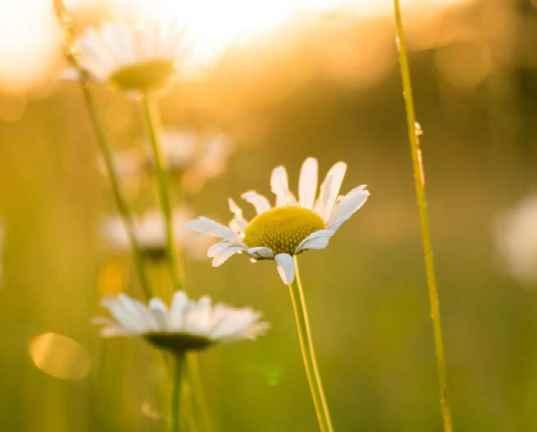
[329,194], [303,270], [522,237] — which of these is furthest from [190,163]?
[303,270]

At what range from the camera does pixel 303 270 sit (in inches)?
137

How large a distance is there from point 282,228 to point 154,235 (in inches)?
33.5

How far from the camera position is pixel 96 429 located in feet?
5.28

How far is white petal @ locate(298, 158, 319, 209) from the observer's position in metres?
0.88

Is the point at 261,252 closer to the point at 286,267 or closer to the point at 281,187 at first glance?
the point at 286,267

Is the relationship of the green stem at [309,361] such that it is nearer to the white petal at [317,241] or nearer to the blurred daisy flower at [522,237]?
the white petal at [317,241]

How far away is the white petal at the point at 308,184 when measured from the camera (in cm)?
88

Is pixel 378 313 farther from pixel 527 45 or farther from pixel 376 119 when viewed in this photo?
pixel 376 119

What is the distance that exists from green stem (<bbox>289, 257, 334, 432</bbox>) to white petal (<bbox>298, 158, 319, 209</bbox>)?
158 mm

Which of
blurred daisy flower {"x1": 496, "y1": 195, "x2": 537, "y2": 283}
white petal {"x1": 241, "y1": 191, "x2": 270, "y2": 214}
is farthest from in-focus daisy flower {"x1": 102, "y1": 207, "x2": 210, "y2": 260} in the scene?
white petal {"x1": 241, "y1": 191, "x2": 270, "y2": 214}

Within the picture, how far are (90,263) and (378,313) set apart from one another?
0.74 meters

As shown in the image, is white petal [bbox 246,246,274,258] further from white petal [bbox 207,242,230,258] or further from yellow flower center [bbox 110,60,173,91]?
yellow flower center [bbox 110,60,173,91]

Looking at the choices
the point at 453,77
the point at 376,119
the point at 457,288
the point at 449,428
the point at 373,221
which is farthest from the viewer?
the point at 376,119

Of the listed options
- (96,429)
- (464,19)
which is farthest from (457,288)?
(464,19)
